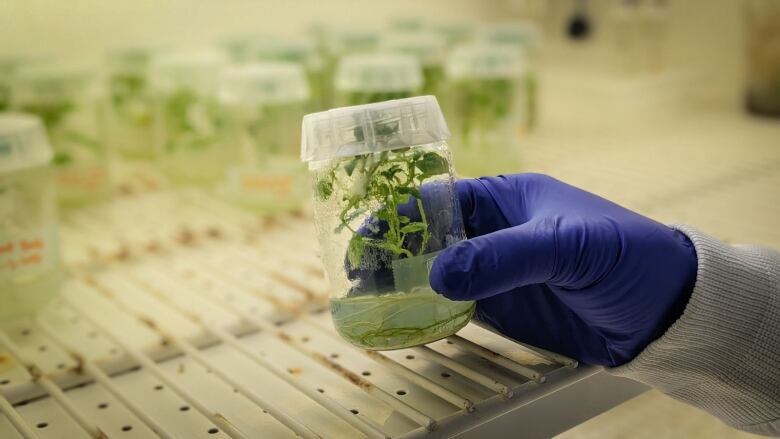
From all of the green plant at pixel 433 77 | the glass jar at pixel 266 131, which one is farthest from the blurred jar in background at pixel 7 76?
the green plant at pixel 433 77

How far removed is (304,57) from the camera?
146cm

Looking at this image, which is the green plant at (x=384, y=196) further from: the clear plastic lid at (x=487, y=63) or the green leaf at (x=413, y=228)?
the clear plastic lid at (x=487, y=63)

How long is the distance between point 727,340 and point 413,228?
27 centimetres

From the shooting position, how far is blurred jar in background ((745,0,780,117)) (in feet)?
5.40

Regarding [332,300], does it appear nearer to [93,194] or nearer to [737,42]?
[93,194]

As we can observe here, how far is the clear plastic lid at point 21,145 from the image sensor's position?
35.9 inches

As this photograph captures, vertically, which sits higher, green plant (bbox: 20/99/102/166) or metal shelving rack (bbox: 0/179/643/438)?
green plant (bbox: 20/99/102/166)

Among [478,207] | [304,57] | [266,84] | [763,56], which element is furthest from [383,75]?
[763,56]

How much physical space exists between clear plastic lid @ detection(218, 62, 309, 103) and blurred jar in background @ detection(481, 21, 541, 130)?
0.55m

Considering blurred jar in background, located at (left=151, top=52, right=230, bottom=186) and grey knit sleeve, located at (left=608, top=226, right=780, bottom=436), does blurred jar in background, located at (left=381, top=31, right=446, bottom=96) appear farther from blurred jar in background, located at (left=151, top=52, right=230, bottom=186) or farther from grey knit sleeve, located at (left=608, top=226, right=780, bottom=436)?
grey knit sleeve, located at (left=608, top=226, right=780, bottom=436)

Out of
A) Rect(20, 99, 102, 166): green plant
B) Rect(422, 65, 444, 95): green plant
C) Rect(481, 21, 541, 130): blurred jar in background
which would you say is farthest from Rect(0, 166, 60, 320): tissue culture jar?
Rect(481, 21, 541, 130): blurred jar in background

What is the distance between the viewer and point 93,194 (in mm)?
1368

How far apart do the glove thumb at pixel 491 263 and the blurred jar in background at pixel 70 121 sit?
0.92 meters

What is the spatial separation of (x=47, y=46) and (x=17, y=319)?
2.64ft
